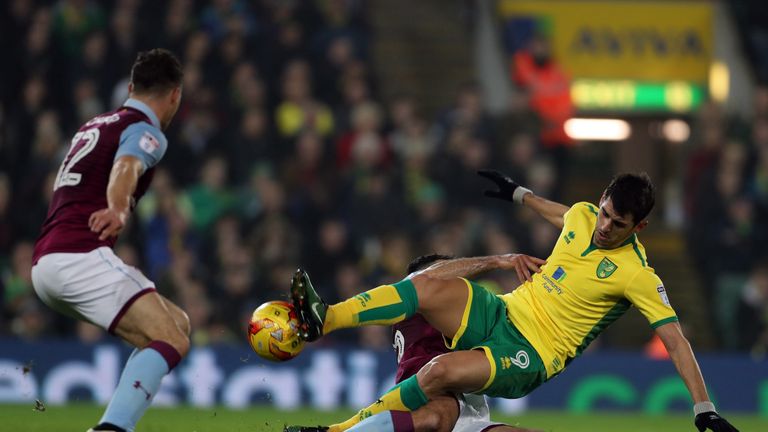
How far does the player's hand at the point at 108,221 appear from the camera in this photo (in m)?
6.26

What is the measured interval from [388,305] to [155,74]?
1.69 meters

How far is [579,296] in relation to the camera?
23.1ft

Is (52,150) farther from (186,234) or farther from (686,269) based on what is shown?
(686,269)

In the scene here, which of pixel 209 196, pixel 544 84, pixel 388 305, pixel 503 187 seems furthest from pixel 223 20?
pixel 388 305

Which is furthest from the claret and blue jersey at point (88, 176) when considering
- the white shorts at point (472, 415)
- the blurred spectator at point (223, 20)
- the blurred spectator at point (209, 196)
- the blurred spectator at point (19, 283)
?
the blurred spectator at point (223, 20)

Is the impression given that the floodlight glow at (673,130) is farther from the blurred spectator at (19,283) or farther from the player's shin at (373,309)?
the player's shin at (373,309)

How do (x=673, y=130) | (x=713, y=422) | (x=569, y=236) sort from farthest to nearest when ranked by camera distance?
(x=673, y=130) → (x=569, y=236) → (x=713, y=422)

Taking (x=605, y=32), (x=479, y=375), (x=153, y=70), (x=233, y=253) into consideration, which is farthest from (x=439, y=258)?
(x=605, y=32)

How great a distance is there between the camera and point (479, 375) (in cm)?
670

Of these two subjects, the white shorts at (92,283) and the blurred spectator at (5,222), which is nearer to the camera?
the white shorts at (92,283)

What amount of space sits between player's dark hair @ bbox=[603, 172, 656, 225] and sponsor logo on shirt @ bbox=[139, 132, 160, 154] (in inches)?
92.2

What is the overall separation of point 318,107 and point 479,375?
797 centimetres

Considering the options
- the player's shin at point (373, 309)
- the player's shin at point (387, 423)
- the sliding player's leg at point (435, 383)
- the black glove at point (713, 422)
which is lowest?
the black glove at point (713, 422)

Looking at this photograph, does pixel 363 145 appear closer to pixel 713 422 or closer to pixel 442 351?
pixel 442 351
